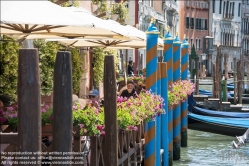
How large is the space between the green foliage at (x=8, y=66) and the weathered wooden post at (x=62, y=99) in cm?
492

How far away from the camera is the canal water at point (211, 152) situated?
14.4m

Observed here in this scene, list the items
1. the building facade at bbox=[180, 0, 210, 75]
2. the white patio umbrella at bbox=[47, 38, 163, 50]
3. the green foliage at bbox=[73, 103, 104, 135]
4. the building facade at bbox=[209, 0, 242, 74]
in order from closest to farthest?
the green foliage at bbox=[73, 103, 104, 135], the white patio umbrella at bbox=[47, 38, 163, 50], the building facade at bbox=[180, 0, 210, 75], the building facade at bbox=[209, 0, 242, 74]

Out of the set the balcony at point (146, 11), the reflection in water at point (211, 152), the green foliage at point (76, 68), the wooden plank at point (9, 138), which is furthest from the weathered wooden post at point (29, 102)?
the balcony at point (146, 11)

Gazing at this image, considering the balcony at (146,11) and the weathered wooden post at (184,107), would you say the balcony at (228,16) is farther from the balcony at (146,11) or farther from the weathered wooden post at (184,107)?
the weathered wooden post at (184,107)

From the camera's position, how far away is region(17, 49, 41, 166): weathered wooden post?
493 centimetres

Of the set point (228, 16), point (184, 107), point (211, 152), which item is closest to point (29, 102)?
point (184, 107)

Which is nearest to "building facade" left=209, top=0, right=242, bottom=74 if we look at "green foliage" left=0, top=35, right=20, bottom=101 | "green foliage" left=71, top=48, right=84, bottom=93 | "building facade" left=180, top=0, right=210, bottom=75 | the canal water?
"building facade" left=180, top=0, right=210, bottom=75

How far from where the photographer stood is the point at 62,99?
17.3 ft

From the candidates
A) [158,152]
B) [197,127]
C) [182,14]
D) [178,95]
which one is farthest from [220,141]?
[182,14]

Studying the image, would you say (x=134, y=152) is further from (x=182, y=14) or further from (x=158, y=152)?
(x=182, y=14)

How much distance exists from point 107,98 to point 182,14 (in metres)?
62.8

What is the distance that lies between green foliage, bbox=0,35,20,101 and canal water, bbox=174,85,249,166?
4257 millimetres

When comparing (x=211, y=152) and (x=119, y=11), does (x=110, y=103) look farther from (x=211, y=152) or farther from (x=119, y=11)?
(x=119, y=11)

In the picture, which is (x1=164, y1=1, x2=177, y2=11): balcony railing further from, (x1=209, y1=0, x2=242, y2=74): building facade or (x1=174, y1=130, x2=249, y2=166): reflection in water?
(x1=174, y1=130, x2=249, y2=166): reflection in water
